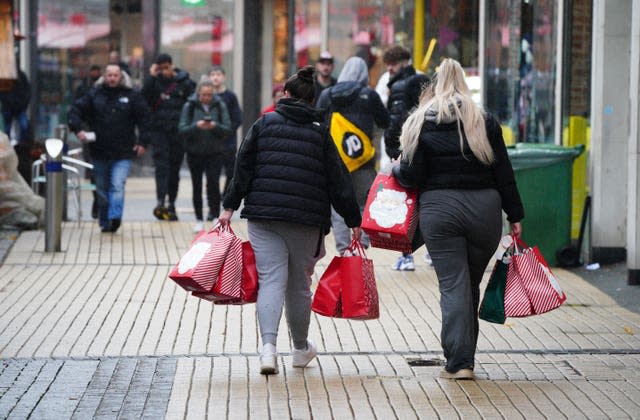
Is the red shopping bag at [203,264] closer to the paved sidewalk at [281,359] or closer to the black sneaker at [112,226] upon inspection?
the paved sidewalk at [281,359]

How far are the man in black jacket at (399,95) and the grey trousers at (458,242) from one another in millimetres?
3771

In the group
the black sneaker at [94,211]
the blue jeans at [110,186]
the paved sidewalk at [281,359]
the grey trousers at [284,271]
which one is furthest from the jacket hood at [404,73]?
the black sneaker at [94,211]

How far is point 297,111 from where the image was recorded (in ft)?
25.7

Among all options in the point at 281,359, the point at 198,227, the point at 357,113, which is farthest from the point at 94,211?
the point at 281,359

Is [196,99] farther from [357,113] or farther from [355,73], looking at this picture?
[357,113]

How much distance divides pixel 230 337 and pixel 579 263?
4937 millimetres

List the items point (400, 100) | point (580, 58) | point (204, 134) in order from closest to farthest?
point (400, 100)
point (580, 58)
point (204, 134)

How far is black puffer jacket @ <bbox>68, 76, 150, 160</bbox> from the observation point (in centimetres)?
1536

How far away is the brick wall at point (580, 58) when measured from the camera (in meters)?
13.6

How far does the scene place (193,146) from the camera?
16.0 meters

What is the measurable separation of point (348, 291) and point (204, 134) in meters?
8.39

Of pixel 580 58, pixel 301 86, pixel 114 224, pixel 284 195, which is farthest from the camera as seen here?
pixel 114 224

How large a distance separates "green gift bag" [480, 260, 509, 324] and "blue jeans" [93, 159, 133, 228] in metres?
7.88

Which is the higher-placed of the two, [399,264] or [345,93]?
[345,93]
